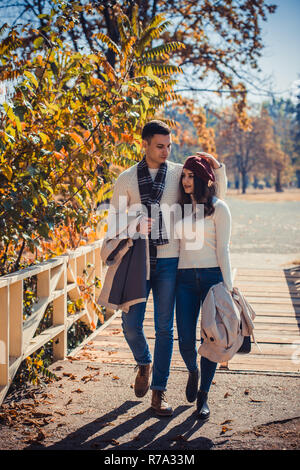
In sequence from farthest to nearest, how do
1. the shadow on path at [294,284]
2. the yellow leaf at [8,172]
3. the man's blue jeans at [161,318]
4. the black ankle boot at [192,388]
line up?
the shadow on path at [294,284], the yellow leaf at [8,172], the black ankle boot at [192,388], the man's blue jeans at [161,318]

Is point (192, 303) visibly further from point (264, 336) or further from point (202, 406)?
point (264, 336)

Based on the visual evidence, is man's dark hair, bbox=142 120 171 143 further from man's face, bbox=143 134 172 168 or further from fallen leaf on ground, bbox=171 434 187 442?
fallen leaf on ground, bbox=171 434 187 442

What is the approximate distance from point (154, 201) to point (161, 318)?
0.85 m

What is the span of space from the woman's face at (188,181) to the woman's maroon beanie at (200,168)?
28 millimetres

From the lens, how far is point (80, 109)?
5.43 metres

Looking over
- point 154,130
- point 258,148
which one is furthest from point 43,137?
point 258,148

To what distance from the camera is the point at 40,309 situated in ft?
16.0

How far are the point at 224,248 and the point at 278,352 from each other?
2.30 m

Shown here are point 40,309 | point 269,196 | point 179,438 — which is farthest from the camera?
point 269,196

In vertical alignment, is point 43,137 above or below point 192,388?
above

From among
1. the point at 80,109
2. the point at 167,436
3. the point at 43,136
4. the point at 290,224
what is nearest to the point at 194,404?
the point at 167,436

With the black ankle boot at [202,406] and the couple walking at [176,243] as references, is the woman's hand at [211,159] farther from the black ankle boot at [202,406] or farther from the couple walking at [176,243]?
the black ankle boot at [202,406]

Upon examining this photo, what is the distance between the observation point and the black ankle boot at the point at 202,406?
4.03m

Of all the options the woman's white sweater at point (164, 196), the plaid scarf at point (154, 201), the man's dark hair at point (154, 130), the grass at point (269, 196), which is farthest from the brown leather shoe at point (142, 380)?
the grass at point (269, 196)
